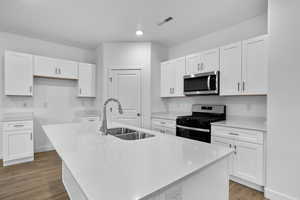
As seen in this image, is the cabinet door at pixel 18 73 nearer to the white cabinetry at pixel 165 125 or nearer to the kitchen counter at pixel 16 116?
the kitchen counter at pixel 16 116

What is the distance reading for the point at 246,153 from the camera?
226 centimetres

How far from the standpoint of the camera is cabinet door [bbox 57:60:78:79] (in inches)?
151

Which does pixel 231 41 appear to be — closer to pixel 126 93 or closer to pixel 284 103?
pixel 284 103

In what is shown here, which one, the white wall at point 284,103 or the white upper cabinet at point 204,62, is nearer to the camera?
the white wall at point 284,103

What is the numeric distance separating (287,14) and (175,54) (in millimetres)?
2555

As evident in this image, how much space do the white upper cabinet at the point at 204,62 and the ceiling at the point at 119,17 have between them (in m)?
0.57

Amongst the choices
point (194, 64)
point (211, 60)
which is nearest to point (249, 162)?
point (211, 60)

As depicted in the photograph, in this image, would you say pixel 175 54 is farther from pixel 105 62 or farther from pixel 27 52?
pixel 27 52

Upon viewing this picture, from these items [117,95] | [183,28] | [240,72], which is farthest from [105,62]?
[240,72]

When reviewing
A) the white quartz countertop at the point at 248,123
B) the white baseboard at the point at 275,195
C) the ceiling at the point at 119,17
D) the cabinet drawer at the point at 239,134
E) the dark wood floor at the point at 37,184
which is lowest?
the dark wood floor at the point at 37,184

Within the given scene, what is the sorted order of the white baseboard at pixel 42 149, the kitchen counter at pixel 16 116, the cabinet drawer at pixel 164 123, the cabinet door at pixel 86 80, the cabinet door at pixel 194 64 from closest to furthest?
the kitchen counter at pixel 16 116 < the cabinet door at pixel 194 64 < the cabinet drawer at pixel 164 123 < the white baseboard at pixel 42 149 < the cabinet door at pixel 86 80

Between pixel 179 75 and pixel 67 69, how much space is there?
2759 mm

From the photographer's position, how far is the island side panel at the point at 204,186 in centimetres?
87

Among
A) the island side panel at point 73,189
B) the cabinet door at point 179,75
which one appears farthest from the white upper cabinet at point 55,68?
the island side panel at point 73,189
